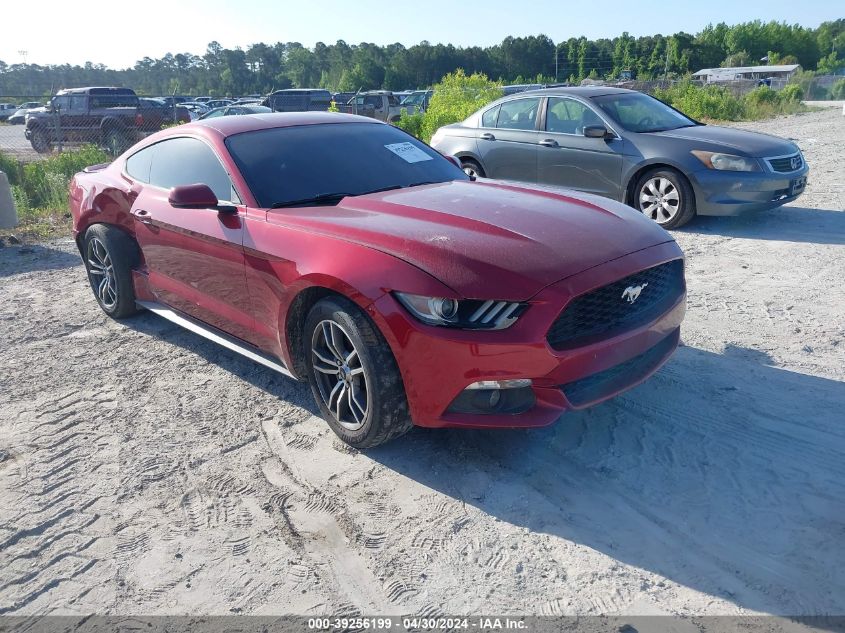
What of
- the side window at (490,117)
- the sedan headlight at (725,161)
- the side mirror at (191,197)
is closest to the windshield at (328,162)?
the side mirror at (191,197)

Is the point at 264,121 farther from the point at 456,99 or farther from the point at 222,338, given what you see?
the point at 456,99

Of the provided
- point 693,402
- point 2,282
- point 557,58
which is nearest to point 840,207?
point 693,402

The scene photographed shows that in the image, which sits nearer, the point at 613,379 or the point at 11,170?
the point at 613,379

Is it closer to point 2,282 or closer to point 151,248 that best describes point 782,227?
point 151,248

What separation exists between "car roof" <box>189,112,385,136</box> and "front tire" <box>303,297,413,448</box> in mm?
1681

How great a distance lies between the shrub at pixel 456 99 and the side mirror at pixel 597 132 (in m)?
8.33

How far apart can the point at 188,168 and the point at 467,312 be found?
252 centimetres

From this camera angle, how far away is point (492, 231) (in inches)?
132

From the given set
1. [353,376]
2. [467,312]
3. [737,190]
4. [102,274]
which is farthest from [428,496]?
[737,190]

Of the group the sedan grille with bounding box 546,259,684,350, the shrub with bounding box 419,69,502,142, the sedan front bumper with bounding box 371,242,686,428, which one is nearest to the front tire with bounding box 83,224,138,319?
the sedan front bumper with bounding box 371,242,686,428

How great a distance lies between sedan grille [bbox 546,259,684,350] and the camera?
118 inches

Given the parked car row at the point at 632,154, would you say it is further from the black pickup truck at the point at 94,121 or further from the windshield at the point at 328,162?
the black pickup truck at the point at 94,121

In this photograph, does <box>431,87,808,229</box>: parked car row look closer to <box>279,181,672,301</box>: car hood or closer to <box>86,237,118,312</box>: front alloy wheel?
<box>279,181,672,301</box>: car hood

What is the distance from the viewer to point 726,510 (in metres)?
2.85
